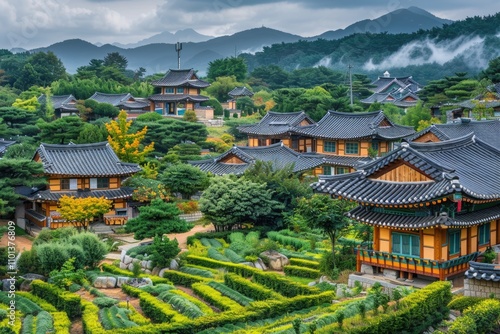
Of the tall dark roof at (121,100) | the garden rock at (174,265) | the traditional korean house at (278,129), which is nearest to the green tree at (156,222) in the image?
the garden rock at (174,265)

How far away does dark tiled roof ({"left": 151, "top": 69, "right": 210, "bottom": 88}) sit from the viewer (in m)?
78.5

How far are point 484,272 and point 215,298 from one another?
979cm

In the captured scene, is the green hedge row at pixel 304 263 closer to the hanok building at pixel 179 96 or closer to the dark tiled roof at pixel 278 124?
the dark tiled roof at pixel 278 124

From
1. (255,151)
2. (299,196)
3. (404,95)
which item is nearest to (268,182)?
(299,196)

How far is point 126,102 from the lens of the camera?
76188 mm

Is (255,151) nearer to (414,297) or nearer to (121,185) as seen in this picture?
(121,185)

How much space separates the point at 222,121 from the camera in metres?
76.9

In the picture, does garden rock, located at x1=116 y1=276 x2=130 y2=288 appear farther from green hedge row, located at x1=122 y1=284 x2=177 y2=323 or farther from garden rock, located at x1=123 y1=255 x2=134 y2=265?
garden rock, located at x1=123 y1=255 x2=134 y2=265

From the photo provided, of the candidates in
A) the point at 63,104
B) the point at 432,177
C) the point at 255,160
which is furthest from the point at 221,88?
the point at 432,177

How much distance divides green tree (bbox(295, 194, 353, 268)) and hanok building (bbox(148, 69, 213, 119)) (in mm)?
49621

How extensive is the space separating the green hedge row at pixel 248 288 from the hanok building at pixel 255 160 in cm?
1714

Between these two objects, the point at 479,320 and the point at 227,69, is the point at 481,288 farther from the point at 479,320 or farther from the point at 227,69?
the point at 227,69

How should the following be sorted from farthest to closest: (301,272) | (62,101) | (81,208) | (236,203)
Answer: (62,101), (81,208), (236,203), (301,272)

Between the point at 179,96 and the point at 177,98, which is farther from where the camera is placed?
the point at 179,96
